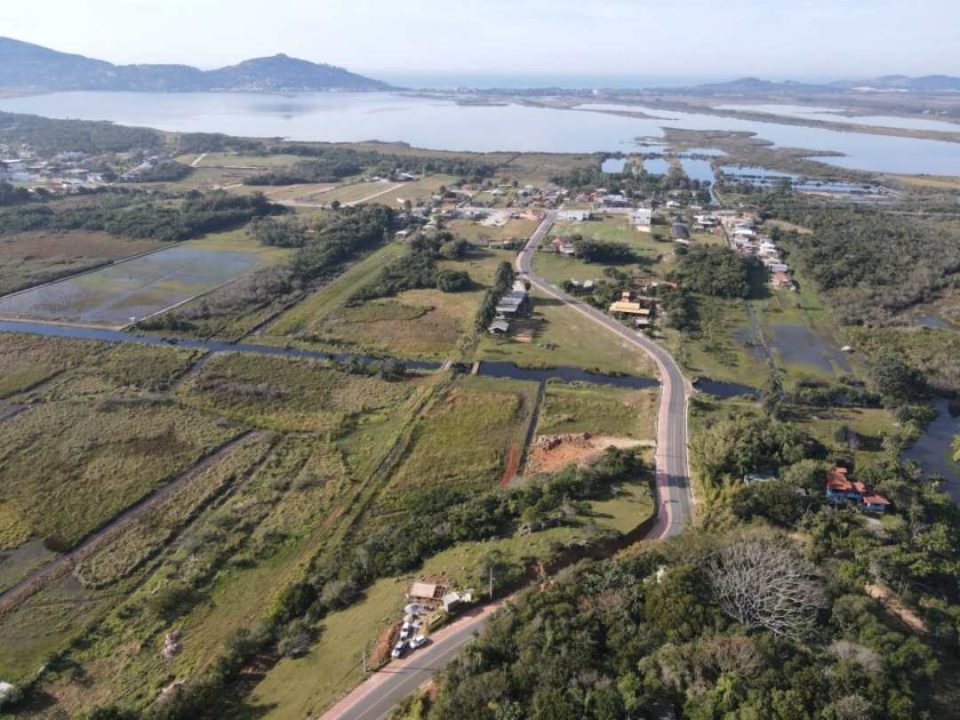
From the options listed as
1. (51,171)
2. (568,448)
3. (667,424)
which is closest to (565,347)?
(667,424)

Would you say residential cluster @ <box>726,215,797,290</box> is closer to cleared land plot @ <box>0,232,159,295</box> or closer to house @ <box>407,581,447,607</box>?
house @ <box>407,581,447,607</box>

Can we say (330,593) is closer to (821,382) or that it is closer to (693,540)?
(693,540)

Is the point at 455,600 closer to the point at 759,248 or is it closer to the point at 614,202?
the point at 759,248

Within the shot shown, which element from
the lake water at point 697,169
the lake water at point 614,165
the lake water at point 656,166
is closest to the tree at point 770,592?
the lake water at point 697,169

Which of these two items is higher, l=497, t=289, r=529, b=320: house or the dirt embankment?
l=497, t=289, r=529, b=320: house

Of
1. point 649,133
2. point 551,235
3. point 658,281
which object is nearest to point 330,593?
point 658,281

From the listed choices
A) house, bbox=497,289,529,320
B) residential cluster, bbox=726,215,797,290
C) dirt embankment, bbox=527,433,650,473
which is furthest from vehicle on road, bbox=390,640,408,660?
residential cluster, bbox=726,215,797,290

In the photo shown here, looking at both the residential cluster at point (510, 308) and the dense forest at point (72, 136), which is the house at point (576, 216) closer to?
the residential cluster at point (510, 308)

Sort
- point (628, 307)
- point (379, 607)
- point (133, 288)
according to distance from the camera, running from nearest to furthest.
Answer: point (379, 607), point (628, 307), point (133, 288)
